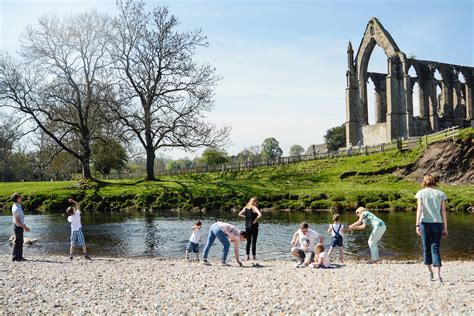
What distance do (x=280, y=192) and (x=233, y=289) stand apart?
30.1m

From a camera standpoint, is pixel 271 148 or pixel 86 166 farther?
pixel 271 148

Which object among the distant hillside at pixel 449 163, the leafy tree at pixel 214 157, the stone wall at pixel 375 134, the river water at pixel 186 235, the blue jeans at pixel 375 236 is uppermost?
the stone wall at pixel 375 134

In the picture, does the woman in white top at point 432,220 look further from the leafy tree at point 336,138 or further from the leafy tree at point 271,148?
the leafy tree at point 271,148

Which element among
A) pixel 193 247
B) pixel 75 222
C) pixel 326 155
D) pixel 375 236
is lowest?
pixel 193 247

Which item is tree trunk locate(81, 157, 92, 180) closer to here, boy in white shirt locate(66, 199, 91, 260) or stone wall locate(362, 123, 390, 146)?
boy in white shirt locate(66, 199, 91, 260)

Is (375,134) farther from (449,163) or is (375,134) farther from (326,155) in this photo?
(449,163)

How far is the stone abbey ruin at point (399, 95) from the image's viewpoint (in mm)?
66188

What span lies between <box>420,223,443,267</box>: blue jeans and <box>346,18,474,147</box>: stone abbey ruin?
57.4 m

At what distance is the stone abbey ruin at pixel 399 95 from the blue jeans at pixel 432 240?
57397 millimetres

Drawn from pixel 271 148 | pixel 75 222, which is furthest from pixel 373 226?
pixel 271 148

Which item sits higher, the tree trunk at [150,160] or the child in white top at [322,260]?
the tree trunk at [150,160]

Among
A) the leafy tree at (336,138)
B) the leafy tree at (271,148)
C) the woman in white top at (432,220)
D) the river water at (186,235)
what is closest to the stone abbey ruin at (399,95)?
the leafy tree at (336,138)

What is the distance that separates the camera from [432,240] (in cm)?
1115

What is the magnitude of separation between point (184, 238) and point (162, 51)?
2889cm
